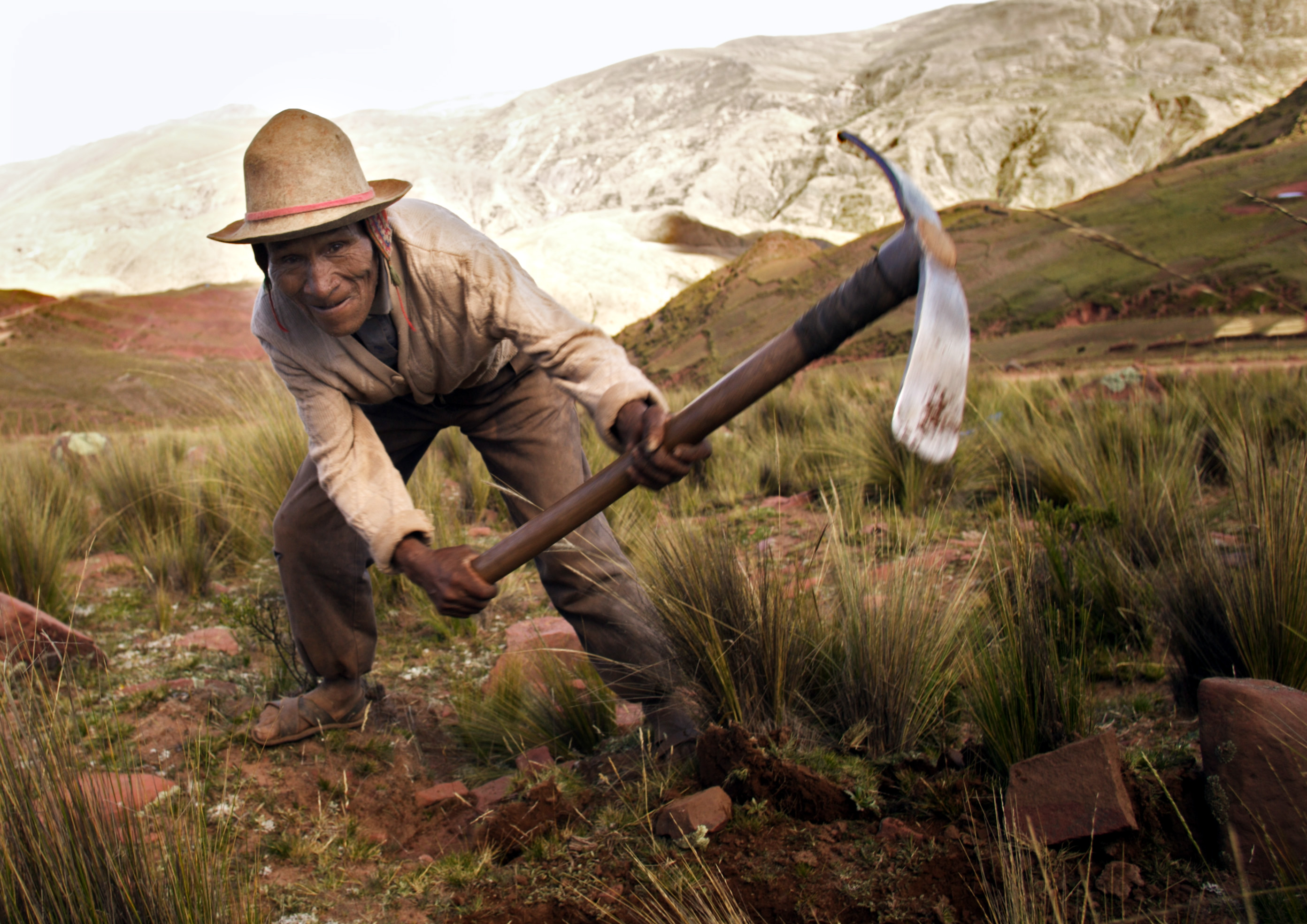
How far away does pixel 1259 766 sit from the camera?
1.45m

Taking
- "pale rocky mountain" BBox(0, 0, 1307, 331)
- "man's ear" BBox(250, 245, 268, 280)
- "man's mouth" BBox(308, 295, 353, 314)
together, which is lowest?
"man's mouth" BBox(308, 295, 353, 314)

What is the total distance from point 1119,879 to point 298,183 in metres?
2.26

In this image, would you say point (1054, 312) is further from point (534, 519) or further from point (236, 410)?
point (534, 519)

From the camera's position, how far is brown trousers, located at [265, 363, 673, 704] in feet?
8.04

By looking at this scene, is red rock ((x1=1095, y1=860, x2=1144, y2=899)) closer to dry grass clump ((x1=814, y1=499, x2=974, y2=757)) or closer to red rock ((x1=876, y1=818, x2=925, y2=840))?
red rock ((x1=876, y1=818, x2=925, y2=840))

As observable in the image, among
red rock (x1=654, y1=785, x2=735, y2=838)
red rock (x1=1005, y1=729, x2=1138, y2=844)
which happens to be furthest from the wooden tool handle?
red rock (x1=1005, y1=729, x2=1138, y2=844)

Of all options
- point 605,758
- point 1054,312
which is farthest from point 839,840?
point 1054,312

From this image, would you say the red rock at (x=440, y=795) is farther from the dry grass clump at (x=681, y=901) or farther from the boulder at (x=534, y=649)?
the dry grass clump at (x=681, y=901)

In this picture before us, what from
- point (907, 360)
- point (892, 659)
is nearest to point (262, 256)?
point (907, 360)

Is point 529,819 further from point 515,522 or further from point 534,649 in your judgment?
point 515,522

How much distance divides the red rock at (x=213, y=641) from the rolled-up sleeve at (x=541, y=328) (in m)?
2.19

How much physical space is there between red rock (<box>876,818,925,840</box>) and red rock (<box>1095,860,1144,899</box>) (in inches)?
13.1

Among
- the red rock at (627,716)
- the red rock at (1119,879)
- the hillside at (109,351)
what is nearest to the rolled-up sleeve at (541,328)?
the red rock at (627,716)

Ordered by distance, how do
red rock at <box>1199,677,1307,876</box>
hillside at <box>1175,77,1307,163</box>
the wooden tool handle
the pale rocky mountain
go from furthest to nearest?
1. the pale rocky mountain
2. hillside at <box>1175,77,1307,163</box>
3. the wooden tool handle
4. red rock at <box>1199,677,1307,876</box>
